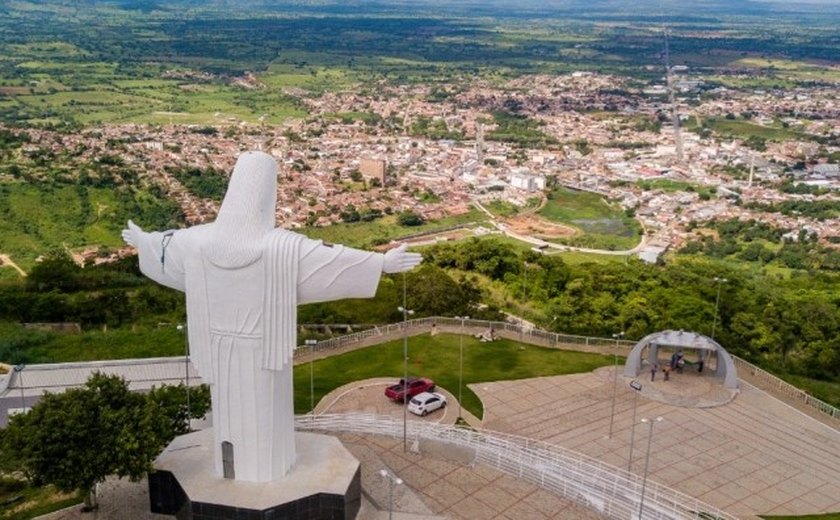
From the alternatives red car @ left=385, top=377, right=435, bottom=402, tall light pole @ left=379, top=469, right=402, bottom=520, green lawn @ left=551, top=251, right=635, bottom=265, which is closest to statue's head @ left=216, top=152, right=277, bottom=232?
tall light pole @ left=379, top=469, right=402, bottom=520

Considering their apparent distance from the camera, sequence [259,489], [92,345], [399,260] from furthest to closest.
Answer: [92,345] < [259,489] < [399,260]

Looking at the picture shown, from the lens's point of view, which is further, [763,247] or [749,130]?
[749,130]

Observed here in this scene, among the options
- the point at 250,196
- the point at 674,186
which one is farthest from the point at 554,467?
the point at 674,186

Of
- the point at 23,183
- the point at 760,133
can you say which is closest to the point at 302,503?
the point at 23,183

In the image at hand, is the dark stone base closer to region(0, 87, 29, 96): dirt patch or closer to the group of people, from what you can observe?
the group of people

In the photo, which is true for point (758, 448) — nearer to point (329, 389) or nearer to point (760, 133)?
point (329, 389)

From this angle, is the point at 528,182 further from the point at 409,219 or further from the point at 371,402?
the point at 371,402
